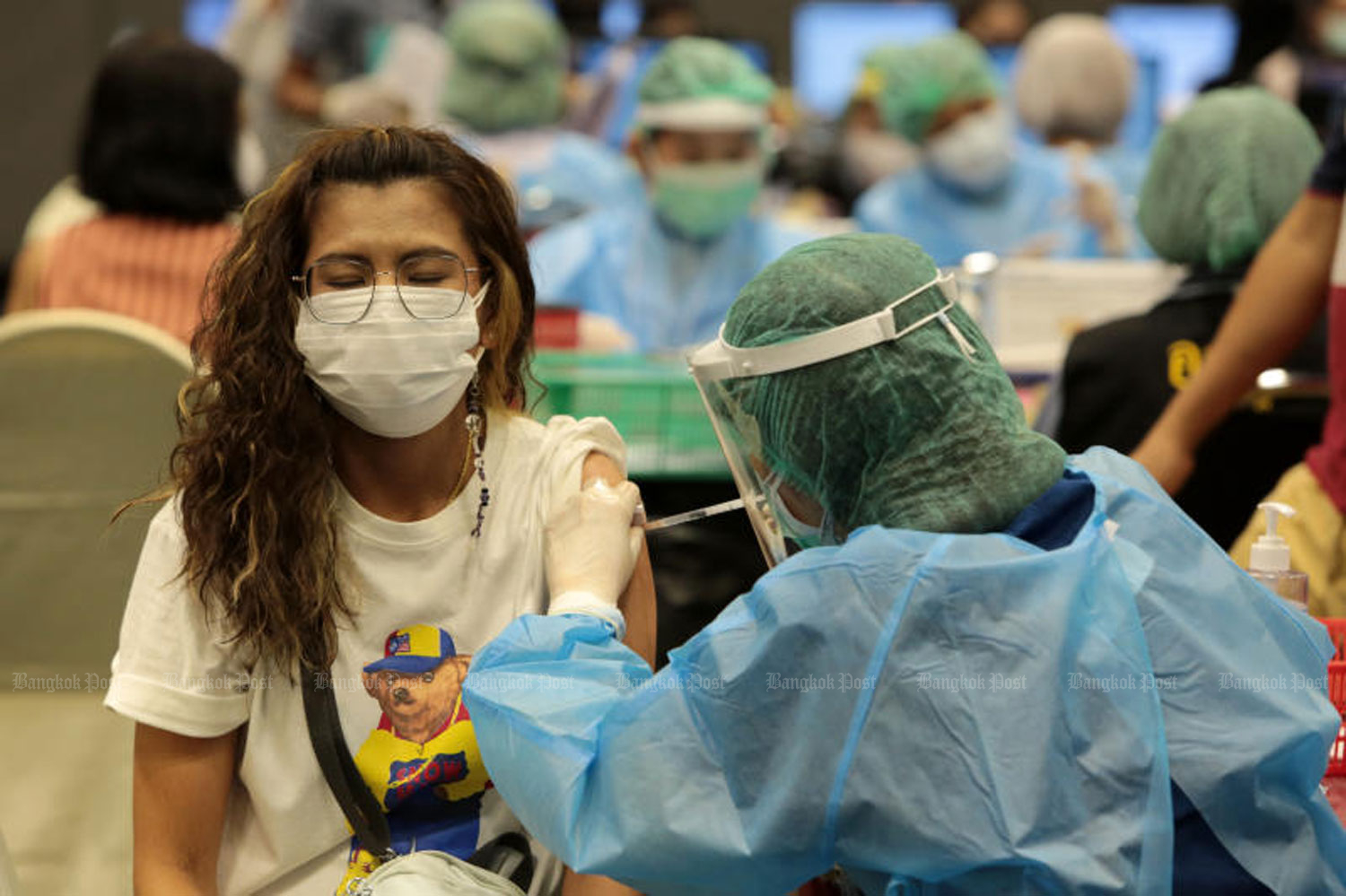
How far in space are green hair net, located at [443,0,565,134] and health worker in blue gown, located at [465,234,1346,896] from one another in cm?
511

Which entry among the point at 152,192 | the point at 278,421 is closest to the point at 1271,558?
the point at 278,421

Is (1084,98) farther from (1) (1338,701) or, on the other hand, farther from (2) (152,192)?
(1) (1338,701)

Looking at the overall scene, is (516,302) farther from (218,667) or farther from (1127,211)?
(1127,211)

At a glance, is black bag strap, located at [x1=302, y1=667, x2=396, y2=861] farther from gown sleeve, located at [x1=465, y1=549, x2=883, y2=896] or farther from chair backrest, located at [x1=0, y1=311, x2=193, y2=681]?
chair backrest, located at [x1=0, y1=311, x2=193, y2=681]

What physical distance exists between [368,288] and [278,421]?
19cm

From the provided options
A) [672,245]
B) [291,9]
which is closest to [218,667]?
[672,245]

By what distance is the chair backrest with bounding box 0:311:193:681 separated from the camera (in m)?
2.59

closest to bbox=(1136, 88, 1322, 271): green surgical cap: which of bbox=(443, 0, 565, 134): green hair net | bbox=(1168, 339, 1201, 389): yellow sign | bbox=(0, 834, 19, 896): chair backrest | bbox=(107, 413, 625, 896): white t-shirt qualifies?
bbox=(1168, 339, 1201, 389): yellow sign

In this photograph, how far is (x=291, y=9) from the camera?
8.12 metres

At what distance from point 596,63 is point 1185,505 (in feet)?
23.5

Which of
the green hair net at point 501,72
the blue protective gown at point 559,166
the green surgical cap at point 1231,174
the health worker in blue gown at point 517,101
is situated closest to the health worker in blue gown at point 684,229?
the blue protective gown at point 559,166

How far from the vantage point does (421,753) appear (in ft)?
6.33

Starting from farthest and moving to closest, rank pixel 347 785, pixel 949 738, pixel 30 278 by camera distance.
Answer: pixel 30 278 < pixel 347 785 < pixel 949 738

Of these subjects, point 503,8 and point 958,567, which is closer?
point 958,567
